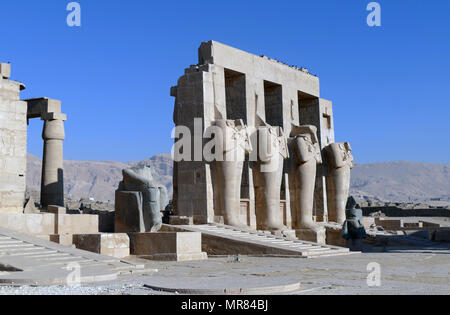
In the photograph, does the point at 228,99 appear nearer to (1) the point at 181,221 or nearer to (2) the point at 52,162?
(1) the point at 181,221

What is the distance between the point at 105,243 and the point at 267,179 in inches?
373

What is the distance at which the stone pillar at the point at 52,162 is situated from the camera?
67.1ft

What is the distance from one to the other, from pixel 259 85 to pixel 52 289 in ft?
56.4

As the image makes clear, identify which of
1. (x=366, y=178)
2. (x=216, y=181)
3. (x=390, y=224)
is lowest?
(x=390, y=224)

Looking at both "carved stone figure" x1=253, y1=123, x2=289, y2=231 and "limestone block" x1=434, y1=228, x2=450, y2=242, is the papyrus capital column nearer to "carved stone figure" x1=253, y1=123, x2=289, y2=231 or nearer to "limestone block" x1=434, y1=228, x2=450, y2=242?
"carved stone figure" x1=253, y1=123, x2=289, y2=231

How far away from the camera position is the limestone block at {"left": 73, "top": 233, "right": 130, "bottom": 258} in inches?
495

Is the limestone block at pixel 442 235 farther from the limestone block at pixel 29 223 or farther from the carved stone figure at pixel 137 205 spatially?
the limestone block at pixel 29 223

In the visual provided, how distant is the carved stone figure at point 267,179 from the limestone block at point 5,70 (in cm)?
922

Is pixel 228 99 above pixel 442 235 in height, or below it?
above

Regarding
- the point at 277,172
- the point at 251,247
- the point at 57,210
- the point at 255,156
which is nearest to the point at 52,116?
the point at 57,210

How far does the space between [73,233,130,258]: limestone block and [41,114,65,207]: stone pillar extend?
800 centimetres

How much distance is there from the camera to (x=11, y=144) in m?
14.8

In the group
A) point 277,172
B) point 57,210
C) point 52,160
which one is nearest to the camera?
point 57,210

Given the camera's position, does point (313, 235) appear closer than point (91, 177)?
Yes
